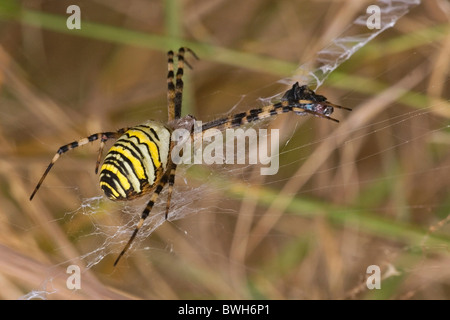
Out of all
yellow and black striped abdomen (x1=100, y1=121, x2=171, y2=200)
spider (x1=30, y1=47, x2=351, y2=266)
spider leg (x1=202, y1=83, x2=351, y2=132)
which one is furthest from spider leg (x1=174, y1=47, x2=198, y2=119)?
yellow and black striped abdomen (x1=100, y1=121, x2=171, y2=200)

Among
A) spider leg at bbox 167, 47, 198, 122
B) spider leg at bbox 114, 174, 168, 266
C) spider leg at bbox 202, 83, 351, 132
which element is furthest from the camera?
spider leg at bbox 167, 47, 198, 122

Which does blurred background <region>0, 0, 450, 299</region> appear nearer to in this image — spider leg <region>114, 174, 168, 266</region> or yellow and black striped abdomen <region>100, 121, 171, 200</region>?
spider leg <region>114, 174, 168, 266</region>

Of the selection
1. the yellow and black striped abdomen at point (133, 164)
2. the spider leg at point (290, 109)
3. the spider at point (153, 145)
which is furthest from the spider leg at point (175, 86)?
the yellow and black striped abdomen at point (133, 164)

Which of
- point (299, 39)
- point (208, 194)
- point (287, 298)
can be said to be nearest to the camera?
point (208, 194)

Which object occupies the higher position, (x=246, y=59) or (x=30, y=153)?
(x=246, y=59)

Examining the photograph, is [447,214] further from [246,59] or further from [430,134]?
[246,59]

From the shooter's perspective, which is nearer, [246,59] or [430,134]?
[430,134]

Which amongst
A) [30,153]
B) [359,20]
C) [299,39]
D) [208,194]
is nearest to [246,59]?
[299,39]
